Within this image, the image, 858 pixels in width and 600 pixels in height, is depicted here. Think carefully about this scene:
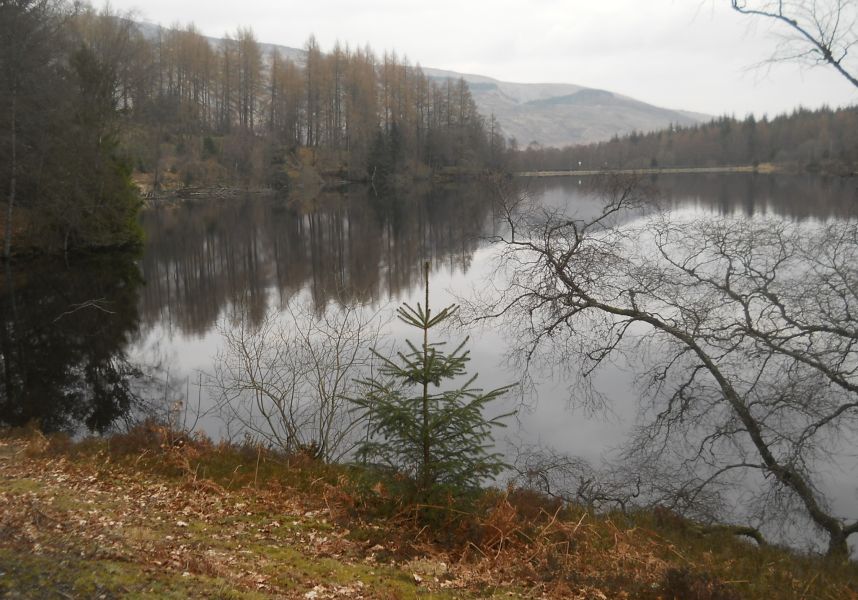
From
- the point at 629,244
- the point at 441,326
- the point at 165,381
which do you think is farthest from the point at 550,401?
the point at 629,244

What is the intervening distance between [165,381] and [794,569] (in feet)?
39.7

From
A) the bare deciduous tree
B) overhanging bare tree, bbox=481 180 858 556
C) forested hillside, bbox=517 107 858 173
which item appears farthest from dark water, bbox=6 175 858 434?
forested hillside, bbox=517 107 858 173

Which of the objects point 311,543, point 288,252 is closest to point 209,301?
point 288,252

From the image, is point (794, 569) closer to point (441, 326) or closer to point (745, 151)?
point (441, 326)

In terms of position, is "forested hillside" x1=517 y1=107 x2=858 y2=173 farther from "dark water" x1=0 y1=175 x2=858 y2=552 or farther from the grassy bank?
the grassy bank

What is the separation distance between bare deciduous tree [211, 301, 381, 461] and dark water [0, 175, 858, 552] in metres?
0.73

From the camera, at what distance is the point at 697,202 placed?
134ft

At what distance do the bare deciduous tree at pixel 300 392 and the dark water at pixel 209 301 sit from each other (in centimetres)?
73

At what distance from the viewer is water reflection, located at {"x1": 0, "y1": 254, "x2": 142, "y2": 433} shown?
493 inches

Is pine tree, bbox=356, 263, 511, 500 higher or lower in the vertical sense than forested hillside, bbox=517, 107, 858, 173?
lower

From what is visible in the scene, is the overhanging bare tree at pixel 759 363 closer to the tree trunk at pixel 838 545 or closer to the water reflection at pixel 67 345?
the tree trunk at pixel 838 545

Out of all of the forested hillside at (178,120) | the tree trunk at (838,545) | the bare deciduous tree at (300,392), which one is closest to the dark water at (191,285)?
the bare deciduous tree at (300,392)

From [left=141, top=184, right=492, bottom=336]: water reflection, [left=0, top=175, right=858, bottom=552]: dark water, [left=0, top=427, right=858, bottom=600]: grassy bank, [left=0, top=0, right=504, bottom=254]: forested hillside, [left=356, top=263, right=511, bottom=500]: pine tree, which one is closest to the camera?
[left=0, top=427, right=858, bottom=600]: grassy bank

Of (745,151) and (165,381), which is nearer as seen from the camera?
(165,381)
